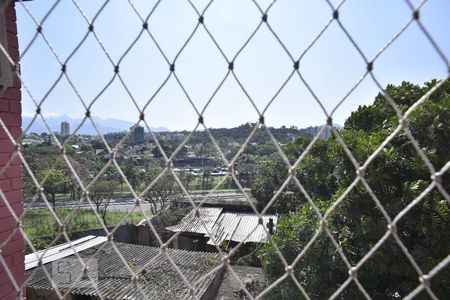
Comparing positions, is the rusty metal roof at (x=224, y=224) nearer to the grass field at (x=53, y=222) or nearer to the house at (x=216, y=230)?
the house at (x=216, y=230)

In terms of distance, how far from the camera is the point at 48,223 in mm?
12195

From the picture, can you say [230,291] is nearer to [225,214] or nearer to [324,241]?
[324,241]

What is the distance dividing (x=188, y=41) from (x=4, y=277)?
1.19 meters

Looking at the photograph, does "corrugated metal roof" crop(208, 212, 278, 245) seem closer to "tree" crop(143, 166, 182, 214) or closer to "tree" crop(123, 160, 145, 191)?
"tree" crop(143, 166, 182, 214)

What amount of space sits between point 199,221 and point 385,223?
6400mm

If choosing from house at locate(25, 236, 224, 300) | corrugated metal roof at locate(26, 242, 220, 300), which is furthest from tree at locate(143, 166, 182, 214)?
corrugated metal roof at locate(26, 242, 220, 300)

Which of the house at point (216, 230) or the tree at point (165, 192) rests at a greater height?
the tree at point (165, 192)

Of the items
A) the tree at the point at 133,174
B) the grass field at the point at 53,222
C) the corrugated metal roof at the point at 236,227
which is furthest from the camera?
the tree at the point at 133,174

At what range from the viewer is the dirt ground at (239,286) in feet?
18.7

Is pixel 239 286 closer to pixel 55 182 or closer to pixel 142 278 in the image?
pixel 142 278

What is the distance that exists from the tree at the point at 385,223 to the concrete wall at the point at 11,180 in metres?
2.36

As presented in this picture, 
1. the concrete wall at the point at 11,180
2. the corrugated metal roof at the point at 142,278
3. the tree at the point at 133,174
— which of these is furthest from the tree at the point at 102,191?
the concrete wall at the point at 11,180

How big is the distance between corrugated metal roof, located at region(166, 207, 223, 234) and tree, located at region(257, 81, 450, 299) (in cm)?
575

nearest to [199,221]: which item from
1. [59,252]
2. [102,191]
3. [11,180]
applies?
[59,252]
